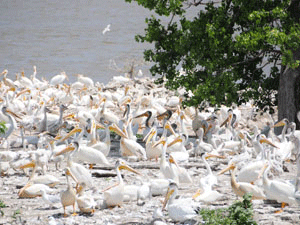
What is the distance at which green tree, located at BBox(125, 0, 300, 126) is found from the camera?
1457 centimetres

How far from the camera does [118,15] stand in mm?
63406

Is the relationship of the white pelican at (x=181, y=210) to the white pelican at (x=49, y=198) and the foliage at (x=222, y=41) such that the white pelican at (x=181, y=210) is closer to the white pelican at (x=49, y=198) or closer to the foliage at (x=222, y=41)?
the white pelican at (x=49, y=198)

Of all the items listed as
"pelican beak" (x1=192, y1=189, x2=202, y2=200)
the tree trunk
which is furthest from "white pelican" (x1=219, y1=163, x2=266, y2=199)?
the tree trunk

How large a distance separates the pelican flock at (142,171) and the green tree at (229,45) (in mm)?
913

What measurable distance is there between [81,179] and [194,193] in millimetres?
1786

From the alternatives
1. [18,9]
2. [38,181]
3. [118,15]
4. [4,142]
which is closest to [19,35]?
[118,15]

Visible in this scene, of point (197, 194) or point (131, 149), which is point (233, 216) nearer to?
point (197, 194)

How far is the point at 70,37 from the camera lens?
51.9 meters

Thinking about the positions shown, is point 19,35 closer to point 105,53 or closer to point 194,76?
point 105,53

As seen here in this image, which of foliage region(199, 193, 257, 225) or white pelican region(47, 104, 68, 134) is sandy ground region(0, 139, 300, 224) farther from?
white pelican region(47, 104, 68, 134)

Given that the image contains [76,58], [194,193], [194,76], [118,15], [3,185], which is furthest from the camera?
[118,15]

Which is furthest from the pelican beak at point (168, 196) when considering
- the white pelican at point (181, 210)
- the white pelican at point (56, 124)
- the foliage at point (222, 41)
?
the white pelican at point (56, 124)

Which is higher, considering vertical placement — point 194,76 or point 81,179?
point 194,76

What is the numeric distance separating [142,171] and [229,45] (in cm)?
334
